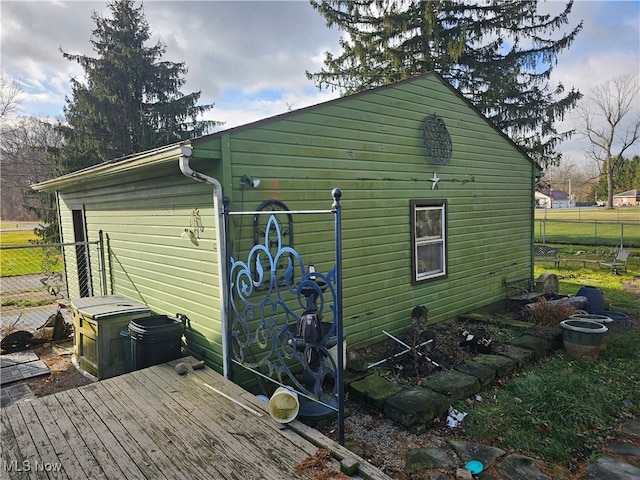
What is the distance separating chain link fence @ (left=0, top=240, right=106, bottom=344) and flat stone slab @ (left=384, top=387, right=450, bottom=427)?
17.3 ft

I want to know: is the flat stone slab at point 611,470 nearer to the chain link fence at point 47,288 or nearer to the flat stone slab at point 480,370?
the flat stone slab at point 480,370

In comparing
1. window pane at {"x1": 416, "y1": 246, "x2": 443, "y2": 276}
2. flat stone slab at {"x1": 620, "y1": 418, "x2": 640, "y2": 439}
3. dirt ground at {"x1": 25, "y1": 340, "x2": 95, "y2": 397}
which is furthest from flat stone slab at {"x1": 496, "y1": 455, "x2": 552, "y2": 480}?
dirt ground at {"x1": 25, "y1": 340, "x2": 95, "y2": 397}

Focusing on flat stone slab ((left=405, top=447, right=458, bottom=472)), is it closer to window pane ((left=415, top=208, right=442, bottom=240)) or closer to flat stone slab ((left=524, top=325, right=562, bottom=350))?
flat stone slab ((left=524, top=325, right=562, bottom=350))

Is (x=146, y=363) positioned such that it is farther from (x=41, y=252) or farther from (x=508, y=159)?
(x=41, y=252)

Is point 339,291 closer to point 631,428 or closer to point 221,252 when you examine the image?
point 221,252

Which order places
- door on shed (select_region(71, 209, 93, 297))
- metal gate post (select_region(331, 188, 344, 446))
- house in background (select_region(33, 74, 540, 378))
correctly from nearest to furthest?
metal gate post (select_region(331, 188, 344, 446))
house in background (select_region(33, 74, 540, 378))
door on shed (select_region(71, 209, 93, 297))

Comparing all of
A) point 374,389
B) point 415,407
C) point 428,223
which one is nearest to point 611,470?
point 415,407

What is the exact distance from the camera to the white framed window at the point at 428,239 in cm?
592

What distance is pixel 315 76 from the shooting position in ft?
50.7

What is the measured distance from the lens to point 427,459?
10.0 ft

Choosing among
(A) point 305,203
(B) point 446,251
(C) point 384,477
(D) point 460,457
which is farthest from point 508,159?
(C) point 384,477

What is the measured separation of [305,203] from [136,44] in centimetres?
1656

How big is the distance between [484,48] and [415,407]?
1402cm

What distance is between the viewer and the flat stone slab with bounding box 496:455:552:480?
284cm
